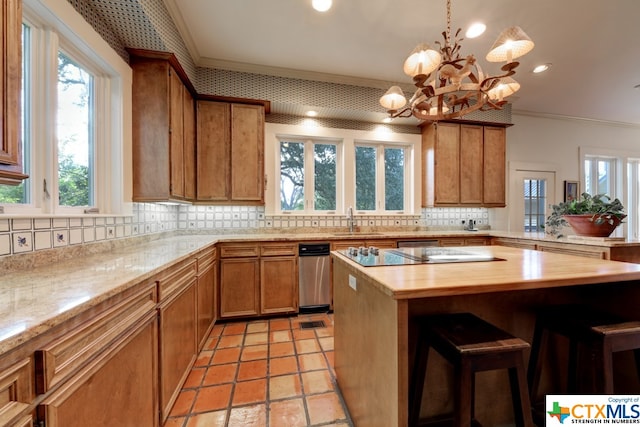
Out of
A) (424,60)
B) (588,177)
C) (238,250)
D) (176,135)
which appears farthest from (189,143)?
(588,177)

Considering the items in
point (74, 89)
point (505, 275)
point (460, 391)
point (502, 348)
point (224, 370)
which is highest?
point (74, 89)

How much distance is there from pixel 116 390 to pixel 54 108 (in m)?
1.57

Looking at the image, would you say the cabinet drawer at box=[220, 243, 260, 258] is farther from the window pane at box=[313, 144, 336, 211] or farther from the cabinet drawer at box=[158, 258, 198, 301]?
the window pane at box=[313, 144, 336, 211]

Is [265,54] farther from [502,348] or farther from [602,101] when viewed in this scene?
[602,101]

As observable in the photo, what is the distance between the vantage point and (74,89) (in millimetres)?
1776

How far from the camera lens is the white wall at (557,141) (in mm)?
4309

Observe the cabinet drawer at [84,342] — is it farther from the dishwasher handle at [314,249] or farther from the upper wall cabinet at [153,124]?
the dishwasher handle at [314,249]

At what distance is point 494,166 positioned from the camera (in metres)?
3.87

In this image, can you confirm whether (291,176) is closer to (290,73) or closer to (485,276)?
(290,73)

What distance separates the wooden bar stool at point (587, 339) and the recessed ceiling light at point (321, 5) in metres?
2.58

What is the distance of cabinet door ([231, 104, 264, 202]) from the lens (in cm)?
307

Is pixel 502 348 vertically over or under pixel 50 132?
Answer: under

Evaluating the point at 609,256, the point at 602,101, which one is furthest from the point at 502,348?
the point at 602,101

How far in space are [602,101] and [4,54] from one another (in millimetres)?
6187
